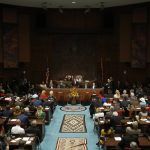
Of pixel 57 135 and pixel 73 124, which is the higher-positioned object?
pixel 73 124

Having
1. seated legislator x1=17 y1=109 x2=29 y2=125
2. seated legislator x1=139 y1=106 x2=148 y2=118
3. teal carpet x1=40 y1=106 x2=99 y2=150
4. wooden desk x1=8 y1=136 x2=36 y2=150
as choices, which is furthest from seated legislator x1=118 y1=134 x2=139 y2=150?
seated legislator x1=17 y1=109 x2=29 y2=125

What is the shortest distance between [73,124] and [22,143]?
7.65 metres

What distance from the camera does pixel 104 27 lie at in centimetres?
3066

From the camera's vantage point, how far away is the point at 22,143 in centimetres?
1262

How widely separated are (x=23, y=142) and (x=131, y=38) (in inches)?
762

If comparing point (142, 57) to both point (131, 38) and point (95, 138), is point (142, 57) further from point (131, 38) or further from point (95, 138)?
point (95, 138)

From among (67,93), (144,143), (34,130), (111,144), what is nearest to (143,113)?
(144,143)

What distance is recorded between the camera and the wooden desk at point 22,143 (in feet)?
41.4

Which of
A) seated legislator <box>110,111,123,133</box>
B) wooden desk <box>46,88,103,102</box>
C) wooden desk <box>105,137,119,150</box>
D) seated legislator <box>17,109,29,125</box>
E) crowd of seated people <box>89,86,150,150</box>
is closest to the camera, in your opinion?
wooden desk <box>105,137,119,150</box>

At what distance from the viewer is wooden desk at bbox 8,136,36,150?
1261cm

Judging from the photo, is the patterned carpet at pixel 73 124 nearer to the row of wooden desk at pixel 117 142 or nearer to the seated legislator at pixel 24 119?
the seated legislator at pixel 24 119

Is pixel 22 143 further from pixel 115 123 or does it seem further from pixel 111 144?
pixel 115 123

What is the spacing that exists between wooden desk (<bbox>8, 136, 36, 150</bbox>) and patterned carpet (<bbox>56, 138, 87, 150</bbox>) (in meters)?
2.32

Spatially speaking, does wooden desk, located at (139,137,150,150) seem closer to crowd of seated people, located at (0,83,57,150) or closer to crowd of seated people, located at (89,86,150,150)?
crowd of seated people, located at (89,86,150,150)
